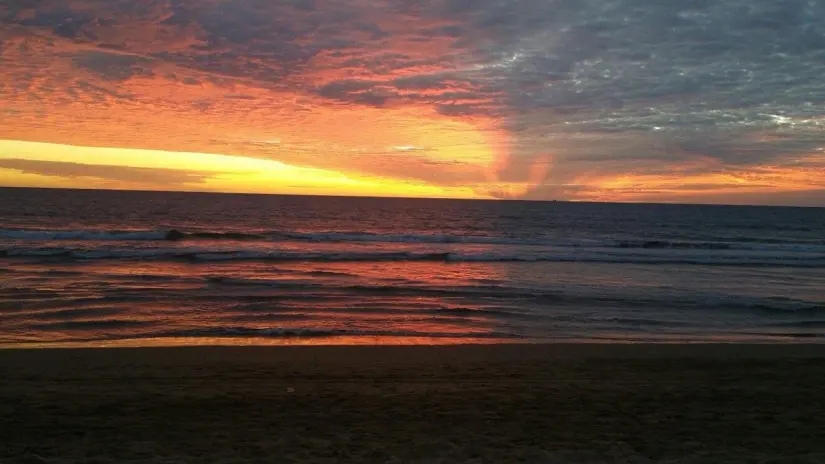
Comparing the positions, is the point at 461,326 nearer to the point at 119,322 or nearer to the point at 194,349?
the point at 194,349

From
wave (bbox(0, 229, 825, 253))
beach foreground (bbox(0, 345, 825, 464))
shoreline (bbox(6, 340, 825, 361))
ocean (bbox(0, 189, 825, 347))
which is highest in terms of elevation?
beach foreground (bbox(0, 345, 825, 464))

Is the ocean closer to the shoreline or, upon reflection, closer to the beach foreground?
the shoreline

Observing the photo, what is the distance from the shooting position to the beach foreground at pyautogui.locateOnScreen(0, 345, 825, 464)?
566 centimetres

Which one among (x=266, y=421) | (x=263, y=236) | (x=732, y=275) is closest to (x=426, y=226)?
(x=263, y=236)

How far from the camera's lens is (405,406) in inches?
280

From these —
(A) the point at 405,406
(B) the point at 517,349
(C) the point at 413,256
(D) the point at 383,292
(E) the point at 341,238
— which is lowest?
(E) the point at 341,238

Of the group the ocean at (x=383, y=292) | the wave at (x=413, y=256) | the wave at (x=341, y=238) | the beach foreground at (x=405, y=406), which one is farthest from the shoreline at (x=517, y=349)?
the wave at (x=341, y=238)

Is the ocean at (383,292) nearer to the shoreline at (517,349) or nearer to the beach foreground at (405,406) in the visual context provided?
the shoreline at (517,349)

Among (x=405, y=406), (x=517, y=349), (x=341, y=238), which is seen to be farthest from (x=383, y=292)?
(x=341, y=238)

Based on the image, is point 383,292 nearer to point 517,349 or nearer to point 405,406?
point 517,349

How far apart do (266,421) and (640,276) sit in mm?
20451

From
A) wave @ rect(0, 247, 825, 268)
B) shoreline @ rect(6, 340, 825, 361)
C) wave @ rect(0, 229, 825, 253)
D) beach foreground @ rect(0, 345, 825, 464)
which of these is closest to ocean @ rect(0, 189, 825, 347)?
wave @ rect(0, 247, 825, 268)

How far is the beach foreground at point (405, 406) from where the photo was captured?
5.66 meters

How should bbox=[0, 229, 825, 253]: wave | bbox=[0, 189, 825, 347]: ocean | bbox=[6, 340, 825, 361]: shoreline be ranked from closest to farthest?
bbox=[6, 340, 825, 361]: shoreline
bbox=[0, 189, 825, 347]: ocean
bbox=[0, 229, 825, 253]: wave
